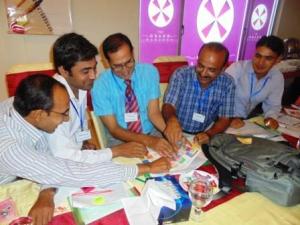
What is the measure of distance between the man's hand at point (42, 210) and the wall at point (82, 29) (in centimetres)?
245

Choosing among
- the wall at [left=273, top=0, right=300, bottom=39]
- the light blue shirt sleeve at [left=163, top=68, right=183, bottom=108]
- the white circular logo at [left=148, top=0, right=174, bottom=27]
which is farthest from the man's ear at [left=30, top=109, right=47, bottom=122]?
the wall at [left=273, top=0, right=300, bottom=39]

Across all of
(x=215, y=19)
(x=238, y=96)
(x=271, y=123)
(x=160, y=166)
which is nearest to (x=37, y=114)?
(x=160, y=166)

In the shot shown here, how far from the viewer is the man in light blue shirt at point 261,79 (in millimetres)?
2167

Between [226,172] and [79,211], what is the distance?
720 mm

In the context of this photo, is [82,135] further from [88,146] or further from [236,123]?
[236,123]

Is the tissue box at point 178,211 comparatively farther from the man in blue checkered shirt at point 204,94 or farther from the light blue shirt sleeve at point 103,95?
the light blue shirt sleeve at point 103,95

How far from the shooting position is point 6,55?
289 centimetres

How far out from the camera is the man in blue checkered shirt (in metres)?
1.77

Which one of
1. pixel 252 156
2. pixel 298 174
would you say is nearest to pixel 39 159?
pixel 252 156

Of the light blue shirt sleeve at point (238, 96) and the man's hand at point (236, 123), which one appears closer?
the man's hand at point (236, 123)

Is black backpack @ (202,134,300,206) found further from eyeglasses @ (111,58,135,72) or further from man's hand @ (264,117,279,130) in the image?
eyeglasses @ (111,58,135,72)

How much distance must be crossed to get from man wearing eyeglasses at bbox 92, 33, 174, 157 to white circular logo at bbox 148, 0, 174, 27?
7.25 ft

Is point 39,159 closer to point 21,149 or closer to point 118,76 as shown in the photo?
point 21,149

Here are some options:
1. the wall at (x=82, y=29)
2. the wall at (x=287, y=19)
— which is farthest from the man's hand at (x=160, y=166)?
the wall at (x=287, y=19)
